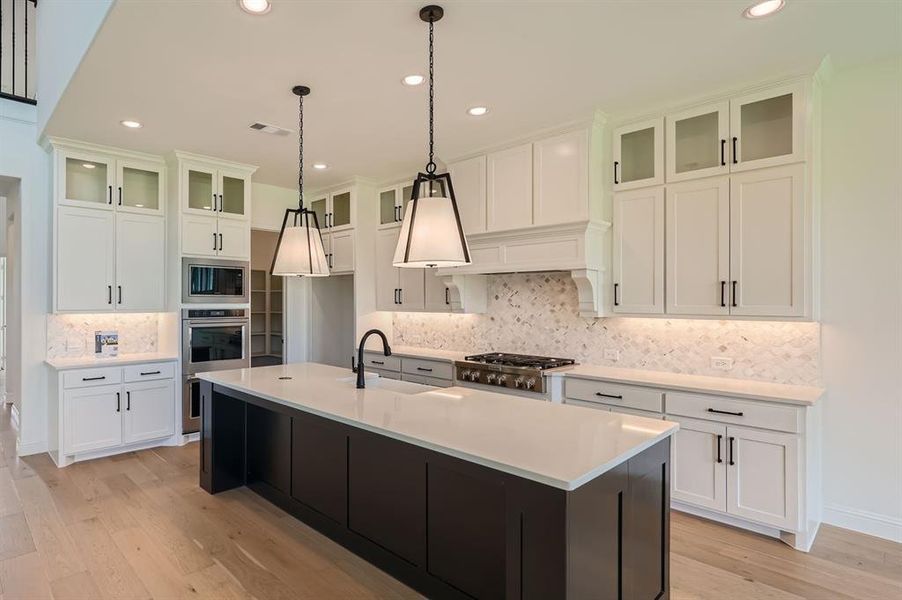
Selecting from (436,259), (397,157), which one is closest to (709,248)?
(436,259)

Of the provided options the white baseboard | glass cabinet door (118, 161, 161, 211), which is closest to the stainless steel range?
the white baseboard

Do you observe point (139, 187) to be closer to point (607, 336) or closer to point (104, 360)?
point (104, 360)

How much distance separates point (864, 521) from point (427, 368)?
3.37 m

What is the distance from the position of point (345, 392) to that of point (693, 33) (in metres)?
2.68

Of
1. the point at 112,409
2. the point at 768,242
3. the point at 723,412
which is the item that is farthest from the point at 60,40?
the point at 723,412

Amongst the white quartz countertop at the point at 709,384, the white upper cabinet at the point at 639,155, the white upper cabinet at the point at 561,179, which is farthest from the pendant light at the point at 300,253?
the white upper cabinet at the point at 639,155

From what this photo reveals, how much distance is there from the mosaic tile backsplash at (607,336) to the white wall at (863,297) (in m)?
0.20

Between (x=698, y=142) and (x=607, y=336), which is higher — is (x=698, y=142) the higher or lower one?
the higher one

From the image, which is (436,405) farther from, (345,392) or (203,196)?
(203,196)

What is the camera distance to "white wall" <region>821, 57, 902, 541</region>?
3021 millimetres

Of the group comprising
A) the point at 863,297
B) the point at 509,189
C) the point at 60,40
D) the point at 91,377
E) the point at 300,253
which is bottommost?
the point at 91,377

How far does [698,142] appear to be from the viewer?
A: 348cm

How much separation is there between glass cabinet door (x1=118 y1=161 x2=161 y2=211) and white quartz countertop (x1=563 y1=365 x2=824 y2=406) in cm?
423

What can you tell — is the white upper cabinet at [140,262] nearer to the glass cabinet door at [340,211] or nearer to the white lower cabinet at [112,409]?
the white lower cabinet at [112,409]
